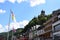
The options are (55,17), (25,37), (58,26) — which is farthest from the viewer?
(25,37)

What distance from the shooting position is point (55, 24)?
70.9 m

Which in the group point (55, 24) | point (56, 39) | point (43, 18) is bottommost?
point (56, 39)

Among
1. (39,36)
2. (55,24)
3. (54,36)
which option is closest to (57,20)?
(55,24)

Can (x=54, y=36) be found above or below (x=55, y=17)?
below

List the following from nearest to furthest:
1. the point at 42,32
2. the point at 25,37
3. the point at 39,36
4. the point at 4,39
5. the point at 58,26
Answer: the point at 58,26, the point at 42,32, the point at 39,36, the point at 25,37, the point at 4,39

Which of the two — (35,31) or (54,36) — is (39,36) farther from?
(54,36)

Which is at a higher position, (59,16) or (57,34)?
(59,16)

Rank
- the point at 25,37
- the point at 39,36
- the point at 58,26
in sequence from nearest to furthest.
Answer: the point at 58,26, the point at 39,36, the point at 25,37

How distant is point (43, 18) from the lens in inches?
5960

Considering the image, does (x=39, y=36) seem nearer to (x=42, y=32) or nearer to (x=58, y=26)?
(x=42, y=32)

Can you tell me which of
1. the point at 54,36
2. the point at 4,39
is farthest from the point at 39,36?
the point at 4,39

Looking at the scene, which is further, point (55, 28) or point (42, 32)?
point (42, 32)

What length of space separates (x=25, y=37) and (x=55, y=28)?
77.7m

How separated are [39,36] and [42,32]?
9.69 m
